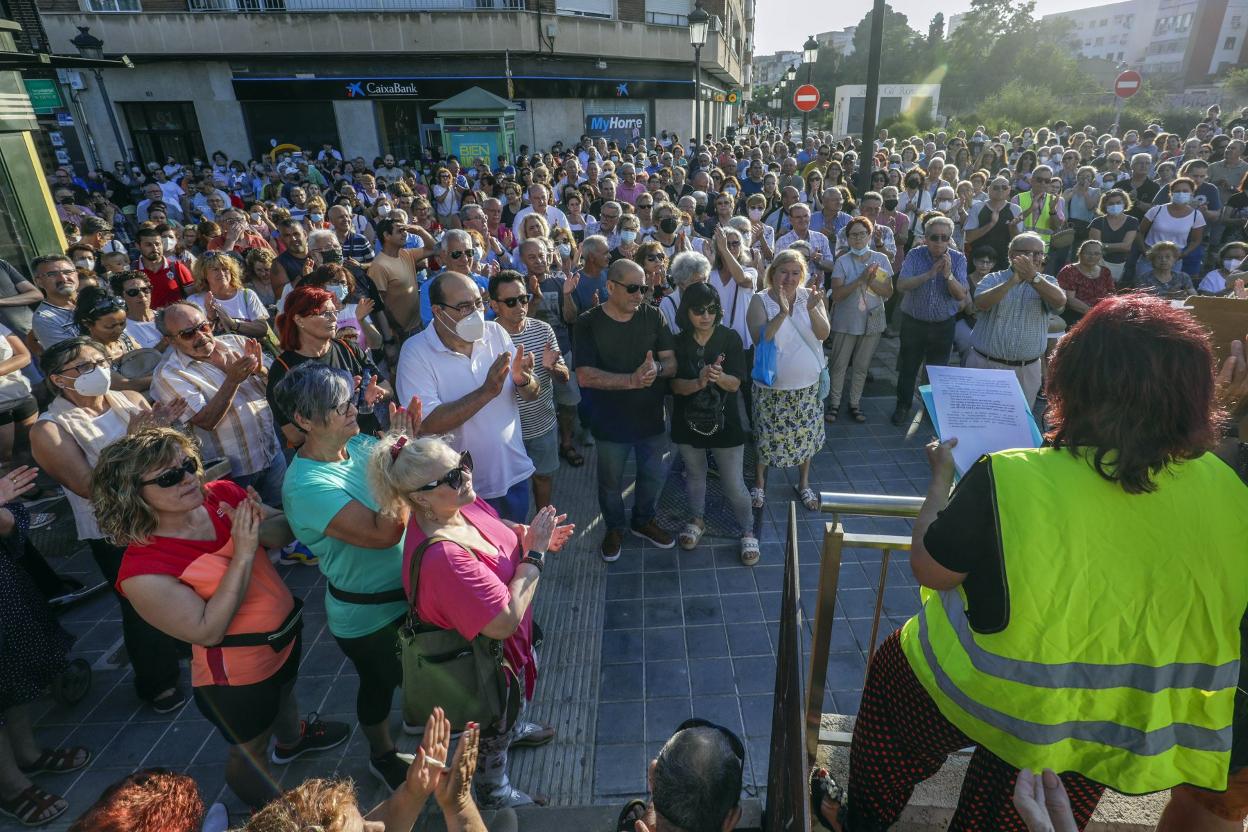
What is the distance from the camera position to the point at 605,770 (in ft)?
9.88

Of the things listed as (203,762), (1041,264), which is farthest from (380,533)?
(1041,264)

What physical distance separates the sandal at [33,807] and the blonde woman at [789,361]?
4.11 metres

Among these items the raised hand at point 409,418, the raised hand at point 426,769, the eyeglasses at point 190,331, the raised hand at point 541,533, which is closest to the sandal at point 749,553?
the raised hand at point 541,533

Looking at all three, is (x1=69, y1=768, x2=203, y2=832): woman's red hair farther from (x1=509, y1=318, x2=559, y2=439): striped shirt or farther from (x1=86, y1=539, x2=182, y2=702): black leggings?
(x1=509, y1=318, x2=559, y2=439): striped shirt

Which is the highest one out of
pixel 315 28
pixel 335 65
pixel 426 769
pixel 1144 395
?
pixel 315 28

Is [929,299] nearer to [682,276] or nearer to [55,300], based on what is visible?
[682,276]

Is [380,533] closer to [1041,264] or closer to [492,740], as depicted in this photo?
[492,740]

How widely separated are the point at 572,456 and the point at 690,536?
1691mm

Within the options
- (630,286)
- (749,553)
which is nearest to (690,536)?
(749,553)

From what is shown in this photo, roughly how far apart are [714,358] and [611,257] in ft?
7.97

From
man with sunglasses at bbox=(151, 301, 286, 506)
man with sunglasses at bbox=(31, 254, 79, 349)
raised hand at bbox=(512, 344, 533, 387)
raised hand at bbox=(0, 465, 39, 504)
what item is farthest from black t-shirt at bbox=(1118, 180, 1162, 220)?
man with sunglasses at bbox=(31, 254, 79, 349)

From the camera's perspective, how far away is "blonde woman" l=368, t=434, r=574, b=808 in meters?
2.19

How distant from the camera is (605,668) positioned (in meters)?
3.61

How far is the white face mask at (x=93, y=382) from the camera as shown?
3.18 metres
